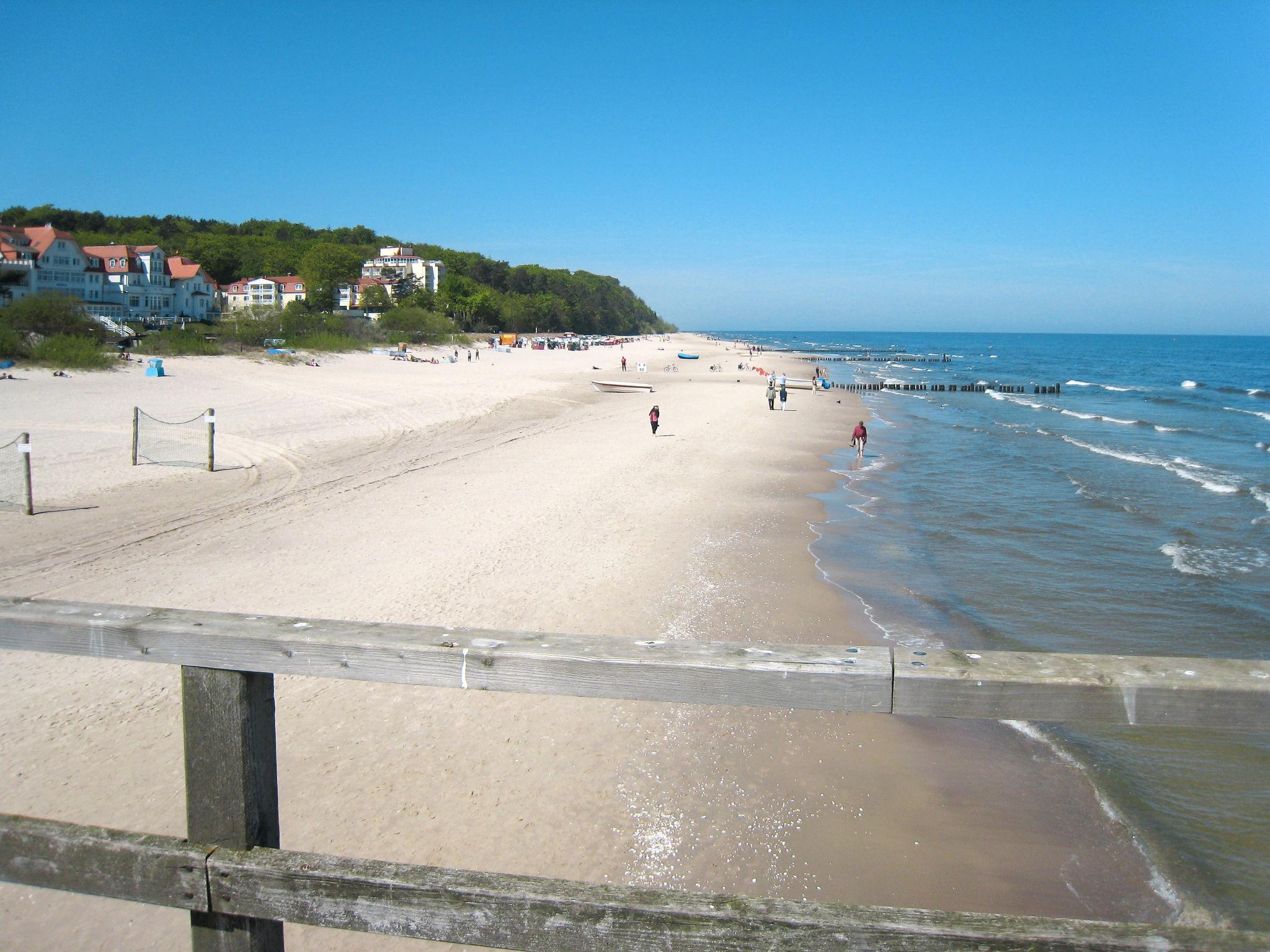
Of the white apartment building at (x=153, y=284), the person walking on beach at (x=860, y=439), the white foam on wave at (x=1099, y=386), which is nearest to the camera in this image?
the person walking on beach at (x=860, y=439)

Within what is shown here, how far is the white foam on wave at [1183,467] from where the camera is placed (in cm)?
2277

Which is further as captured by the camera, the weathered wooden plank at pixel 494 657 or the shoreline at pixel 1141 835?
the shoreline at pixel 1141 835

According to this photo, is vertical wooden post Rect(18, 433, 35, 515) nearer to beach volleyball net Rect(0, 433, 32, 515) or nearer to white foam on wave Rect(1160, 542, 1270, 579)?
beach volleyball net Rect(0, 433, 32, 515)

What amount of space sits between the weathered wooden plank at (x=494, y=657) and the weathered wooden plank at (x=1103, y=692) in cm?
14

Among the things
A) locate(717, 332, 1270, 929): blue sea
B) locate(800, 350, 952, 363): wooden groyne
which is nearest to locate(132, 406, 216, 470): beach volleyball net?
locate(717, 332, 1270, 929): blue sea

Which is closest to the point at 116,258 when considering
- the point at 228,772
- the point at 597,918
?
the point at 228,772

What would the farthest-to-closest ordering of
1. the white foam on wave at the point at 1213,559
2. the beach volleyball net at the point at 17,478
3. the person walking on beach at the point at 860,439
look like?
the person walking on beach at the point at 860,439 → the white foam on wave at the point at 1213,559 → the beach volleyball net at the point at 17,478

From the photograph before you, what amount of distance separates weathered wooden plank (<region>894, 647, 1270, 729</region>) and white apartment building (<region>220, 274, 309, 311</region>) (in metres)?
109

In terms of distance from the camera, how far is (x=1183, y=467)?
2617cm

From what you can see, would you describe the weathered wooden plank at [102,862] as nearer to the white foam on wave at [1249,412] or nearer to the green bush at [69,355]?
the green bush at [69,355]

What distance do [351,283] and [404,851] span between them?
111949mm

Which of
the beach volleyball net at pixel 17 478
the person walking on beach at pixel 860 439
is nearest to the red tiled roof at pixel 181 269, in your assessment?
the beach volleyball net at pixel 17 478

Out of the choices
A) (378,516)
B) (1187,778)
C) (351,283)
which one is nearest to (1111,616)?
(1187,778)

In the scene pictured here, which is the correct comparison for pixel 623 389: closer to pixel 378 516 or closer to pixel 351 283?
pixel 378 516
